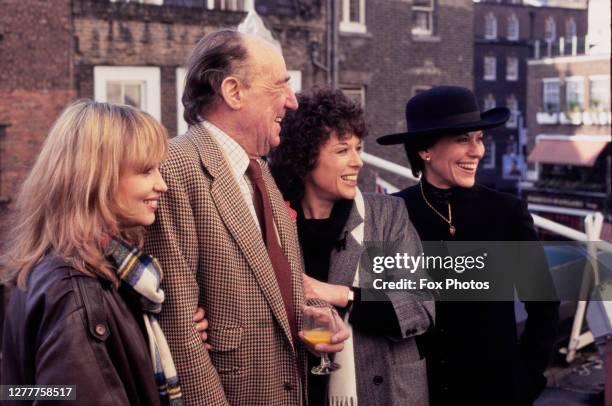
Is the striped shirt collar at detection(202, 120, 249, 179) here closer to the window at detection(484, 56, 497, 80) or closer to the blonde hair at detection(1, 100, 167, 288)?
the blonde hair at detection(1, 100, 167, 288)

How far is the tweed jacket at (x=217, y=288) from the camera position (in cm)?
250

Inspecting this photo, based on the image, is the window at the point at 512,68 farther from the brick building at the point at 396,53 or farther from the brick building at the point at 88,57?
the brick building at the point at 88,57

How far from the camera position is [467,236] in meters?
3.37

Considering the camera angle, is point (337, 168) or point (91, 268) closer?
point (91, 268)

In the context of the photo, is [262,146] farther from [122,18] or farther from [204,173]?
[122,18]

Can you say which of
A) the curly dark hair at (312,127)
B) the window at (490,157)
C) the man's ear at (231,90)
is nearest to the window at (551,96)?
the window at (490,157)

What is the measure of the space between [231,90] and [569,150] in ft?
140

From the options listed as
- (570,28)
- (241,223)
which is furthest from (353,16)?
(570,28)

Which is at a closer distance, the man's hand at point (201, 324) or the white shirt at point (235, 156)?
the man's hand at point (201, 324)

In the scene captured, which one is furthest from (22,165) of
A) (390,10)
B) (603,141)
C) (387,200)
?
(603,141)

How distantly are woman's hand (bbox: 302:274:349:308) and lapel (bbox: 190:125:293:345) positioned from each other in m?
0.21

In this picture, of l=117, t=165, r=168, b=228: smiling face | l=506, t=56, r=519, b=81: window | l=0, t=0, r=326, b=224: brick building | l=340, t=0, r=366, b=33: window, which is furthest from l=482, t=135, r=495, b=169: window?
l=117, t=165, r=168, b=228: smiling face

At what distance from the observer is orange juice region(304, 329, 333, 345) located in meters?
2.68

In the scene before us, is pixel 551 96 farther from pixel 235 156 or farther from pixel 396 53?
pixel 235 156
